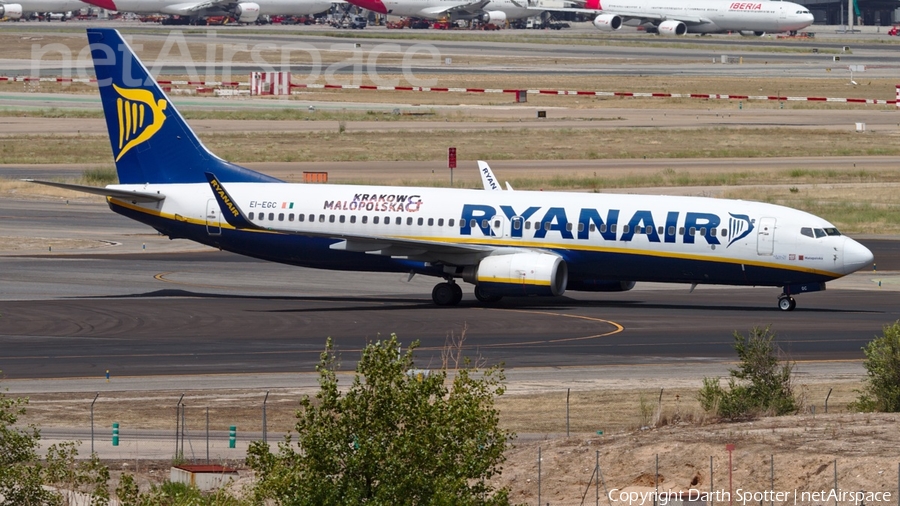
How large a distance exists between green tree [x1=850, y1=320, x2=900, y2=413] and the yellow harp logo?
1211 inches

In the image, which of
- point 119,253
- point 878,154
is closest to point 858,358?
→ point 119,253

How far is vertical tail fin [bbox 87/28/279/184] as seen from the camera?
5200 centimetres

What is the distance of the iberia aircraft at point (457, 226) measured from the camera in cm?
4634

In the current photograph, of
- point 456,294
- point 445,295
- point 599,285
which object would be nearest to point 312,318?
point 445,295

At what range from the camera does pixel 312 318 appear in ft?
151

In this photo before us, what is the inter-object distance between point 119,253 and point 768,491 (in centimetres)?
4345

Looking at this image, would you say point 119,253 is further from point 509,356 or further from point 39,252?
point 509,356

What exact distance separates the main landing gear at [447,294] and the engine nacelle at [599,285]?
13.3 feet

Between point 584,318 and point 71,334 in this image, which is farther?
point 584,318

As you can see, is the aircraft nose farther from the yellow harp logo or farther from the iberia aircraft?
the yellow harp logo

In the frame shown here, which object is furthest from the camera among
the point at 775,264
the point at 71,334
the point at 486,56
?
the point at 486,56

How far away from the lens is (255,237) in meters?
50.2

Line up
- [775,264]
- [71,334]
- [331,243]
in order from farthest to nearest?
[331,243] < [775,264] < [71,334]

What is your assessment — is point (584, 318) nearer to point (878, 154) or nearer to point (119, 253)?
point (119, 253)
